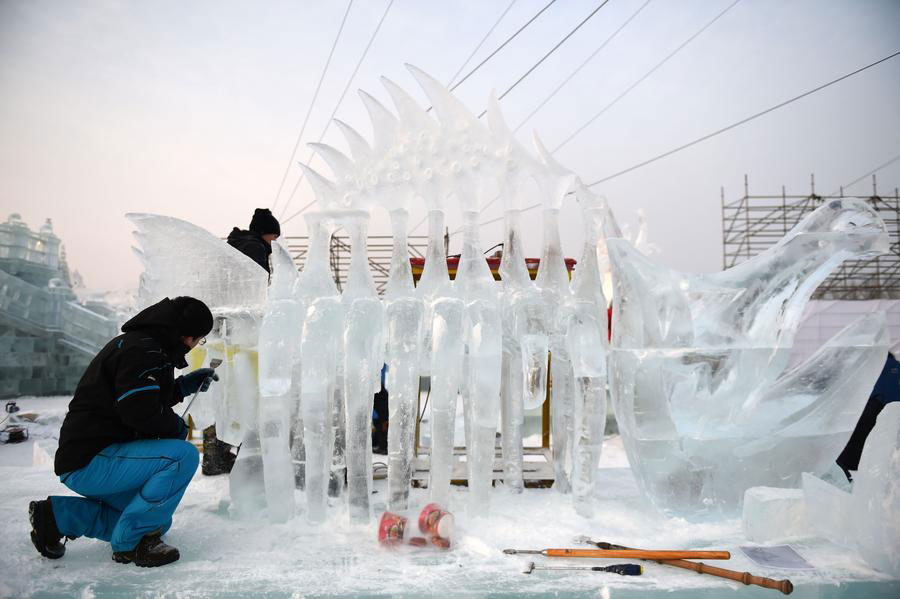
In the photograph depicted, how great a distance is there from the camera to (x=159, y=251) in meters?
3.77

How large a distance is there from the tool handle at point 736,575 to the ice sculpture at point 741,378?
2.31 ft

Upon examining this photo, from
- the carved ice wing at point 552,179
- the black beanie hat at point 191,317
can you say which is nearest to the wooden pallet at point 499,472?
the black beanie hat at point 191,317

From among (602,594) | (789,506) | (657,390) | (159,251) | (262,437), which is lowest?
(602,594)

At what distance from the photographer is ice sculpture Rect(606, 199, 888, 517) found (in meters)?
3.27

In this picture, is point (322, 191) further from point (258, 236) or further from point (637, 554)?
point (637, 554)

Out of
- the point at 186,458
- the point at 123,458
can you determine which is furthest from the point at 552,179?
the point at 123,458

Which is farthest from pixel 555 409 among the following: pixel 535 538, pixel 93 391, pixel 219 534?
pixel 93 391

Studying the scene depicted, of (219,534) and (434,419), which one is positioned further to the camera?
(434,419)

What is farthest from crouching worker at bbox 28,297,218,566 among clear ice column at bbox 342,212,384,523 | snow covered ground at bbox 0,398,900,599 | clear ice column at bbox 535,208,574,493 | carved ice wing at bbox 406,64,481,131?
clear ice column at bbox 535,208,574,493

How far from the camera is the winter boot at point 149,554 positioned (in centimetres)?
264

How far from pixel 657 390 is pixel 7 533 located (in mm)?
3658

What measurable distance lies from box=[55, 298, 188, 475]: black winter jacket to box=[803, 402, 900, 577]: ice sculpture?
129 inches

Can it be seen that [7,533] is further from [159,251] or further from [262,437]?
[159,251]

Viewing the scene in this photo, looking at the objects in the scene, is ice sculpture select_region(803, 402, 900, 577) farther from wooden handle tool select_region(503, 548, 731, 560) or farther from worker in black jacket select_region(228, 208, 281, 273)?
worker in black jacket select_region(228, 208, 281, 273)
